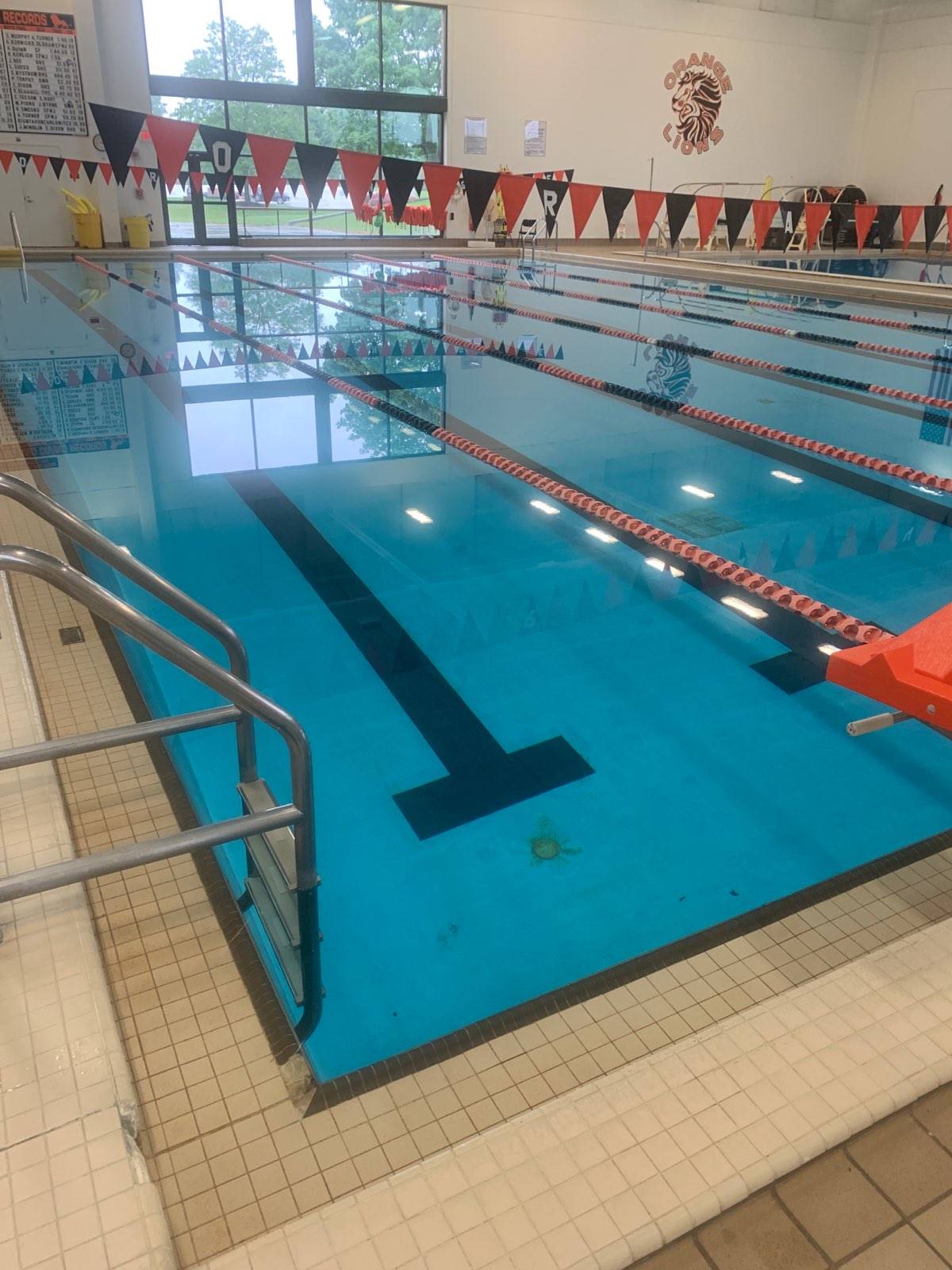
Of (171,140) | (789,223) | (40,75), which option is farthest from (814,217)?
(40,75)

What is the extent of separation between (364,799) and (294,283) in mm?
9977

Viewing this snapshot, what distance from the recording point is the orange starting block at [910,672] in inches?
61.1

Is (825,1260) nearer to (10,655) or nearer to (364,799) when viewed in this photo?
(364,799)

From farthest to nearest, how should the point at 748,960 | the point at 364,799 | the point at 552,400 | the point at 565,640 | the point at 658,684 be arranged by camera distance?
1. the point at 552,400
2. the point at 565,640
3. the point at 658,684
4. the point at 364,799
5. the point at 748,960

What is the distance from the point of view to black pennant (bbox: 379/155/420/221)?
7773 mm

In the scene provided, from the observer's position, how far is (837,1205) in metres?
1.10

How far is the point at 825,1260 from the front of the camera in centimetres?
104

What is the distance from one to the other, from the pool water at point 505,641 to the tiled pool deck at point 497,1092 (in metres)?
0.16

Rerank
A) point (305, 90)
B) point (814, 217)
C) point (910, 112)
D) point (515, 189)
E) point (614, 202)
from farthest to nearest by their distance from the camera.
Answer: point (910, 112) → point (305, 90) → point (814, 217) → point (614, 202) → point (515, 189)

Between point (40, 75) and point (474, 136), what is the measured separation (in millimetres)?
6950

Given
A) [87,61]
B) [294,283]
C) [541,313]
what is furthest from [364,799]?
[87,61]

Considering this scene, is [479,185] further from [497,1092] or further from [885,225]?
[885,225]

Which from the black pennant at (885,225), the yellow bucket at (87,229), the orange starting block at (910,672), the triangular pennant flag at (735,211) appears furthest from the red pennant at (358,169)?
the black pennant at (885,225)

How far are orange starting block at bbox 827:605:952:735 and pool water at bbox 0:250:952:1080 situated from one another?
47 centimetres
